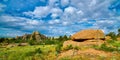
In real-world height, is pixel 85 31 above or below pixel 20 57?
above

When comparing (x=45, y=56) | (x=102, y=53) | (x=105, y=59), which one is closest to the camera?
(x=105, y=59)

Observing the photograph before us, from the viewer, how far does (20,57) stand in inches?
1001

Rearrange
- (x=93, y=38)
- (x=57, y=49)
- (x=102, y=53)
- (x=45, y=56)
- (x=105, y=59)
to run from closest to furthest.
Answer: (x=105, y=59) < (x=102, y=53) < (x=45, y=56) < (x=57, y=49) < (x=93, y=38)

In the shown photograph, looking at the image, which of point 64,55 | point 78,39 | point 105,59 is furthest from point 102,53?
point 78,39

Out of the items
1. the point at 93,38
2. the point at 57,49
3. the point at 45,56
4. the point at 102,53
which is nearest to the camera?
the point at 102,53

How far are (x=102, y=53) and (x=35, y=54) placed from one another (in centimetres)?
822

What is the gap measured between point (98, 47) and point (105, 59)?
3938mm

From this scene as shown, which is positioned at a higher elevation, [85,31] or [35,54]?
[85,31]

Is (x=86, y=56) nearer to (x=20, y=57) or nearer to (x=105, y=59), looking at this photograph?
(x=105, y=59)

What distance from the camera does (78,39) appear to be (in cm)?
3100

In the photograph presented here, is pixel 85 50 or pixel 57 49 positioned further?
pixel 57 49

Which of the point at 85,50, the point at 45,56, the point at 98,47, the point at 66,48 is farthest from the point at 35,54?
the point at 98,47

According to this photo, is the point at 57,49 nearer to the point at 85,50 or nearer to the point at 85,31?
the point at 85,50

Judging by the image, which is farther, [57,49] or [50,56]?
[57,49]
